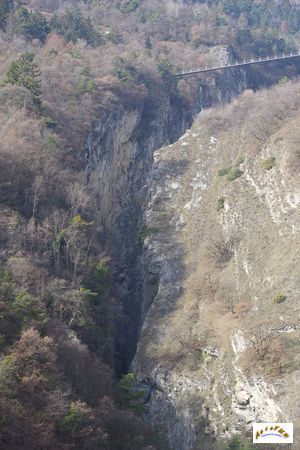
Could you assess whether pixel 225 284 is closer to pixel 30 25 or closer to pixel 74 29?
pixel 30 25

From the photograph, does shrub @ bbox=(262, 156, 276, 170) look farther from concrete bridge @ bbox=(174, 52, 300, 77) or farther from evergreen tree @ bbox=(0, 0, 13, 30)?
evergreen tree @ bbox=(0, 0, 13, 30)

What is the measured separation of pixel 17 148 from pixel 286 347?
1009 inches

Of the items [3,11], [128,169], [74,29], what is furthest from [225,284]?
[3,11]

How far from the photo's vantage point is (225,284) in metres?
44.2

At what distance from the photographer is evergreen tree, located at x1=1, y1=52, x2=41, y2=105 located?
54.6 m

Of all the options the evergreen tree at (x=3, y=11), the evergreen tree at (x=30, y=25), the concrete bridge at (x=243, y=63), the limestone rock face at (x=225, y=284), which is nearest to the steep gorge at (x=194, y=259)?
the limestone rock face at (x=225, y=284)

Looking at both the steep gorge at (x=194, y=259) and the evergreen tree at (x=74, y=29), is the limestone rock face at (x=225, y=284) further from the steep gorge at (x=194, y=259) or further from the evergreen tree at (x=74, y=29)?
the evergreen tree at (x=74, y=29)

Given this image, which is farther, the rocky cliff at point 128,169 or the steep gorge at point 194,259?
the rocky cliff at point 128,169

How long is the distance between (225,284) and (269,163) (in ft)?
44.1

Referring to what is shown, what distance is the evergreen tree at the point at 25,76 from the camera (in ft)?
179

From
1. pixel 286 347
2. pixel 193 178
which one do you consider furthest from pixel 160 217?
pixel 286 347

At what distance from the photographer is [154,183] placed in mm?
64312

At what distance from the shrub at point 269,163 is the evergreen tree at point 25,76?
22.5 metres

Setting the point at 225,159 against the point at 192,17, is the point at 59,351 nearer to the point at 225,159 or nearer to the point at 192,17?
the point at 225,159
